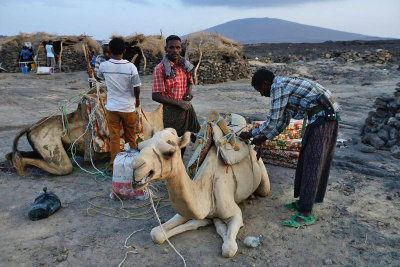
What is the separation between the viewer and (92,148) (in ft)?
17.7

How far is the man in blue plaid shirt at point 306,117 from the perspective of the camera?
3.35 meters

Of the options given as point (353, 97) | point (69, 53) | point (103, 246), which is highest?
point (69, 53)

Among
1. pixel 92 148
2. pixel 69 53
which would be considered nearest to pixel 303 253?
pixel 92 148

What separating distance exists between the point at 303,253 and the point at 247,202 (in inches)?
45.9

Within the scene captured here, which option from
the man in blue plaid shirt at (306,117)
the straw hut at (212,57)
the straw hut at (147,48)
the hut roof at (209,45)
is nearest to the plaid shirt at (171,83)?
the man in blue plaid shirt at (306,117)

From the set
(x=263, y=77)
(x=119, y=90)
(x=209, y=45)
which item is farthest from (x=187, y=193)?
(x=209, y=45)

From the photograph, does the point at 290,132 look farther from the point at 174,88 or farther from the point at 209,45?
the point at 209,45

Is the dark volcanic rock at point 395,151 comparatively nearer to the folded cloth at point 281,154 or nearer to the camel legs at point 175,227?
the folded cloth at point 281,154

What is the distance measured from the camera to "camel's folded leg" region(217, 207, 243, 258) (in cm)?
305

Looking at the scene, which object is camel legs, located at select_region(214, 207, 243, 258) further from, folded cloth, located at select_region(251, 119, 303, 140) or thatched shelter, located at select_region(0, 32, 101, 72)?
thatched shelter, located at select_region(0, 32, 101, 72)

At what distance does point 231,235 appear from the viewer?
10.4ft

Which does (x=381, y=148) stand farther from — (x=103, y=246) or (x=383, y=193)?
(x=103, y=246)

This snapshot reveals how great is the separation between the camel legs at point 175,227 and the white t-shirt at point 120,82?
2.00 m

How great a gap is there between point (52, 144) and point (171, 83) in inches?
87.8
